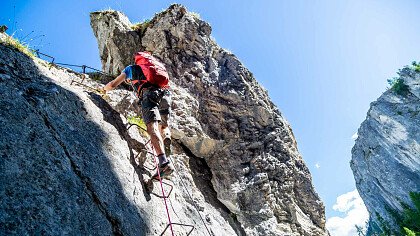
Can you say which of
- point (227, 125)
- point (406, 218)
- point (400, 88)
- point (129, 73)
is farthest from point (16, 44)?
point (400, 88)

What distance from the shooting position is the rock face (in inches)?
1759

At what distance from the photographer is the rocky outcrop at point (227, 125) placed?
25.8 feet

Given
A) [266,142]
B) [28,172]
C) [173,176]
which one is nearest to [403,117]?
[266,142]

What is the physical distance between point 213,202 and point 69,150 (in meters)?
4.28

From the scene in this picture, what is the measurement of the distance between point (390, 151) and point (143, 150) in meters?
52.6

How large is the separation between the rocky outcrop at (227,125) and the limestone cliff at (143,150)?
34 mm

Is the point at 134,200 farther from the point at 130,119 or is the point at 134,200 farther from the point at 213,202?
the point at 213,202

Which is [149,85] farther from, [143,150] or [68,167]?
[68,167]

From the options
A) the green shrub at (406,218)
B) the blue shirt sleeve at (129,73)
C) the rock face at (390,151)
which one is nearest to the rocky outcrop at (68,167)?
the blue shirt sleeve at (129,73)

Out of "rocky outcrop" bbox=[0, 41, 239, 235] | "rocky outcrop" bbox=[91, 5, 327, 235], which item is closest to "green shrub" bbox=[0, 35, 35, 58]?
"rocky outcrop" bbox=[0, 41, 239, 235]

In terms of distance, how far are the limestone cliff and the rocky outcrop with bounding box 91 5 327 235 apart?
3 centimetres

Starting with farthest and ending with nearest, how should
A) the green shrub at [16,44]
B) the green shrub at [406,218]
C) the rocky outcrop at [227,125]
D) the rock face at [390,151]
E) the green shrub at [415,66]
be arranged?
the green shrub at [415,66] → the rock face at [390,151] → the green shrub at [406,218] → the rocky outcrop at [227,125] → the green shrub at [16,44]

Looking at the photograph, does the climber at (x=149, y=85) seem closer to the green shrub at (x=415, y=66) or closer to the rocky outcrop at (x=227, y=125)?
the rocky outcrop at (x=227, y=125)

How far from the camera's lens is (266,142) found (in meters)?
9.34
